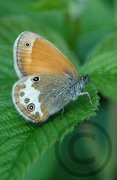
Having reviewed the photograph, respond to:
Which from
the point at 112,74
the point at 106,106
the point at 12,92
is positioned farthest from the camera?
the point at 106,106

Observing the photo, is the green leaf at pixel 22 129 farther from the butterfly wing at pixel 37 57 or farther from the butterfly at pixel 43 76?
the butterfly wing at pixel 37 57

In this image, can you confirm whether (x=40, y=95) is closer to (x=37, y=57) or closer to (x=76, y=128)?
(x=37, y=57)

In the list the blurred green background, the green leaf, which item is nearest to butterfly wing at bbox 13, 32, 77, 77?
the green leaf

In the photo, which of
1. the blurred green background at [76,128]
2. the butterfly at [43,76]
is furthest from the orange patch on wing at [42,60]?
the blurred green background at [76,128]

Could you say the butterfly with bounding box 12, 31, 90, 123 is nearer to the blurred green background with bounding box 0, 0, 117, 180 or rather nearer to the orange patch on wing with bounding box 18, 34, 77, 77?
the orange patch on wing with bounding box 18, 34, 77, 77

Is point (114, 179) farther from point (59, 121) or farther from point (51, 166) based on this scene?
point (59, 121)

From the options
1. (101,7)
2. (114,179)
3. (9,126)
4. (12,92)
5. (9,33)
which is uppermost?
(101,7)

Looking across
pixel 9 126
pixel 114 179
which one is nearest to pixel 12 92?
pixel 9 126
